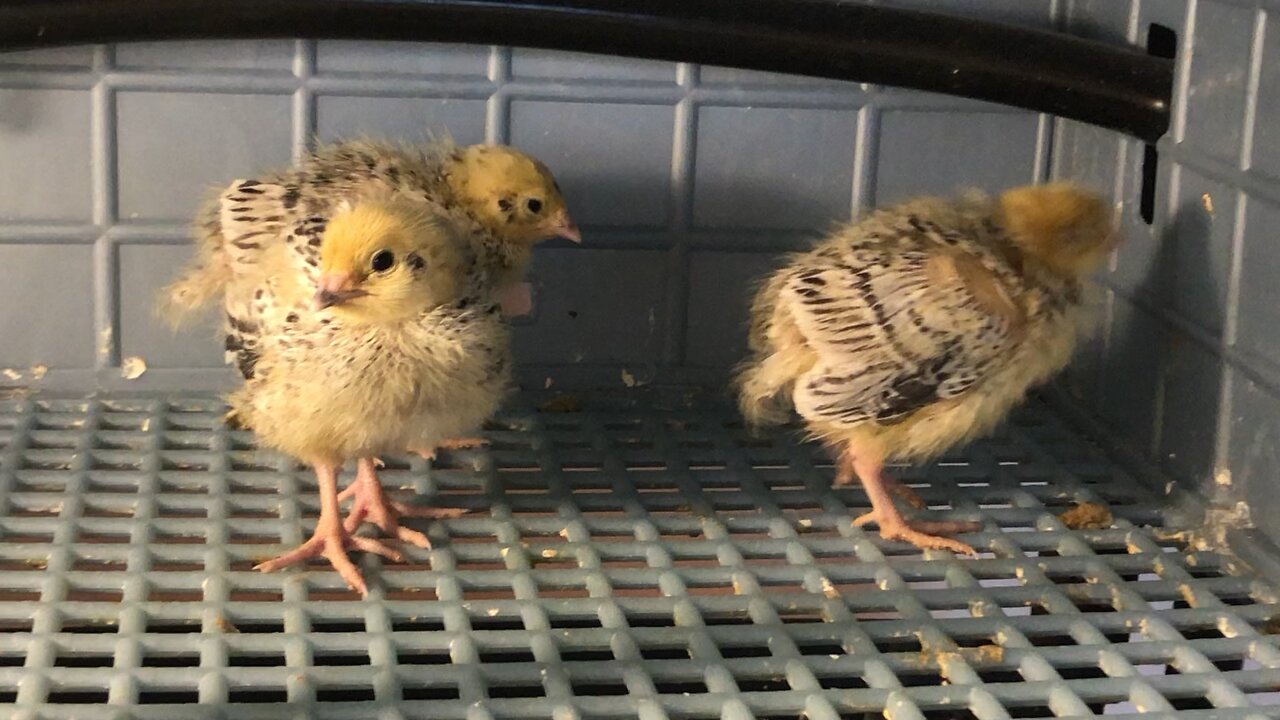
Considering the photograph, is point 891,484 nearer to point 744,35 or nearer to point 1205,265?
point 1205,265

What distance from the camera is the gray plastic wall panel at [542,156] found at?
5.52 feet

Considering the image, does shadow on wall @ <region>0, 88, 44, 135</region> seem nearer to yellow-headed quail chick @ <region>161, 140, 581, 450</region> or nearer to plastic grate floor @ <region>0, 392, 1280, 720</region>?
yellow-headed quail chick @ <region>161, 140, 581, 450</region>

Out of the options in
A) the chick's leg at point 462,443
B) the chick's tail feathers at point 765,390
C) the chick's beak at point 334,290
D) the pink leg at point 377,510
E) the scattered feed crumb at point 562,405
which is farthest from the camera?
the scattered feed crumb at point 562,405

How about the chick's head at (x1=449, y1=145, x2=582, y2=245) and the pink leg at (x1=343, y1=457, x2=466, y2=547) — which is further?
the chick's head at (x1=449, y1=145, x2=582, y2=245)

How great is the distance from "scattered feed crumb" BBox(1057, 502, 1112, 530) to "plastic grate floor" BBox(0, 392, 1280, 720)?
11 millimetres

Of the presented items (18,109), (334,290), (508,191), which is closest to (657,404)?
(508,191)

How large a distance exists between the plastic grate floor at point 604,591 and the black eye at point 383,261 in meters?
0.28

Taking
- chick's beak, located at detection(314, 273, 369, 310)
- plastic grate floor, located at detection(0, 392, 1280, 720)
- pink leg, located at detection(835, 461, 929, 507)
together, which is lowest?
plastic grate floor, located at detection(0, 392, 1280, 720)

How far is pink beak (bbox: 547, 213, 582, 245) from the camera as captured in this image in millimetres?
1632

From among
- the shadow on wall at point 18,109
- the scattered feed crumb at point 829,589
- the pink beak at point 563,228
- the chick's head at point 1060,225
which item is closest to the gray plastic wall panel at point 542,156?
the shadow on wall at point 18,109

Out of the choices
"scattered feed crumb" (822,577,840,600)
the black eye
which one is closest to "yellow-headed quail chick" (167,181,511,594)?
the black eye

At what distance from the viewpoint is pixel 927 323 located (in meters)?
1.45

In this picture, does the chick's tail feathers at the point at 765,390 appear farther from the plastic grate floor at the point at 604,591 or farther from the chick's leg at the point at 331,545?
the chick's leg at the point at 331,545

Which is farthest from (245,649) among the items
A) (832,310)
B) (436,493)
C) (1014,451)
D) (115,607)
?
(1014,451)
